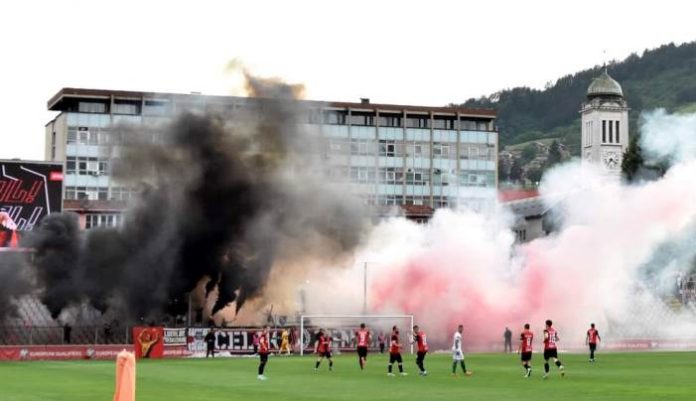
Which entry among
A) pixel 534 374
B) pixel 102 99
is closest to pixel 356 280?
pixel 534 374

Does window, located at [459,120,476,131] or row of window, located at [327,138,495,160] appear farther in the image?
window, located at [459,120,476,131]

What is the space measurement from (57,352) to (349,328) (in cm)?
2284

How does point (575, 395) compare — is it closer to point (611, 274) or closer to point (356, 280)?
point (611, 274)

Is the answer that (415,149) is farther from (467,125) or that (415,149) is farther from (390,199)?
(467,125)

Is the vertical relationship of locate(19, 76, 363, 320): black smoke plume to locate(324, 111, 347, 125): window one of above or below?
below

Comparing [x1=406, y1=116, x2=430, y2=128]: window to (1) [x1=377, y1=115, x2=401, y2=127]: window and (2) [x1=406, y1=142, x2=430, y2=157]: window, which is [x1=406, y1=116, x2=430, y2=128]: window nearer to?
(1) [x1=377, y1=115, x2=401, y2=127]: window

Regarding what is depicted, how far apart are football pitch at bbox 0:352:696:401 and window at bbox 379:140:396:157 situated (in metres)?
94.0

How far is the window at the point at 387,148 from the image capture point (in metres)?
161

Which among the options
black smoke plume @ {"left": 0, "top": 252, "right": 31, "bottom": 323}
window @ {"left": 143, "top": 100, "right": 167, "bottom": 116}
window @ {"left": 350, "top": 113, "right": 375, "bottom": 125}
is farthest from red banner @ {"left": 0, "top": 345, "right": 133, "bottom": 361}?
window @ {"left": 350, "top": 113, "right": 375, "bottom": 125}

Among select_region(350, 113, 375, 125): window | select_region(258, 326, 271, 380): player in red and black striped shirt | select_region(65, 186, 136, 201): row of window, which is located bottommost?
select_region(258, 326, 271, 380): player in red and black striped shirt

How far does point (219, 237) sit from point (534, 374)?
1864 inches

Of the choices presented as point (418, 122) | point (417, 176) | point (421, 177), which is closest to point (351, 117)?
point (418, 122)

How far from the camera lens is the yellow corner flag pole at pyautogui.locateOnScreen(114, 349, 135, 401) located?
17.2m

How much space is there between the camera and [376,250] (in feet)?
334
